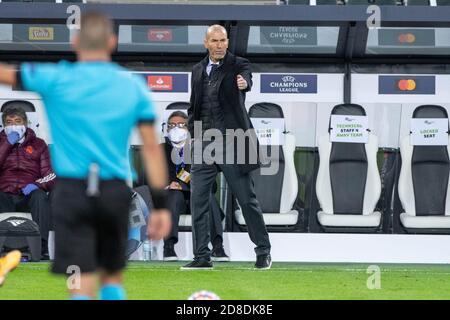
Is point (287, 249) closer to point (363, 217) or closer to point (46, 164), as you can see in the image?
point (363, 217)

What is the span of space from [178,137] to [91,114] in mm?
7419

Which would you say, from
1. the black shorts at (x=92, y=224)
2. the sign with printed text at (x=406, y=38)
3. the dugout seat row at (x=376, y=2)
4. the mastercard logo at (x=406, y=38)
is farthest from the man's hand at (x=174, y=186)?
the black shorts at (x=92, y=224)

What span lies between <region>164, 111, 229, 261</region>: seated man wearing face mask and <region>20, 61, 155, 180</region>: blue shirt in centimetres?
696

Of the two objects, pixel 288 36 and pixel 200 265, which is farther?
pixel 288 36

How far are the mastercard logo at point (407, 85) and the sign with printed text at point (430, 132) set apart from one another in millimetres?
537

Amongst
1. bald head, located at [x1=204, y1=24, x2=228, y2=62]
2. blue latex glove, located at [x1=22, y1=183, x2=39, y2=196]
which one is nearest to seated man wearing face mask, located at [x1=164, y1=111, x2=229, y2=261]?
blue latex glove, located at [x1=22, y1=183, x2=39, y2=196]

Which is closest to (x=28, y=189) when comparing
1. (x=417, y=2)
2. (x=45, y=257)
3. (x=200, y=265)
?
(x=45, y=257)

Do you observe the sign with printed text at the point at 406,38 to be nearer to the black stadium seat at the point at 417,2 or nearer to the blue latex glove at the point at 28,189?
the black stadium seat at the point at 417,2

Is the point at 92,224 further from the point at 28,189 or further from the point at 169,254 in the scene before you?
the point at 28,189

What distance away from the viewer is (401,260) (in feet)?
44.3

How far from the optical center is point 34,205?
500 inches

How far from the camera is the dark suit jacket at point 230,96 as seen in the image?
10.8m

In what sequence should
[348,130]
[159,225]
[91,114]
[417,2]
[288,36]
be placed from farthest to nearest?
1. [417,2]
2. [288,36]
3. [348,130]
4. [91,114]
5. [159,225]

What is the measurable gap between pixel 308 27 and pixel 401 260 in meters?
2.85
